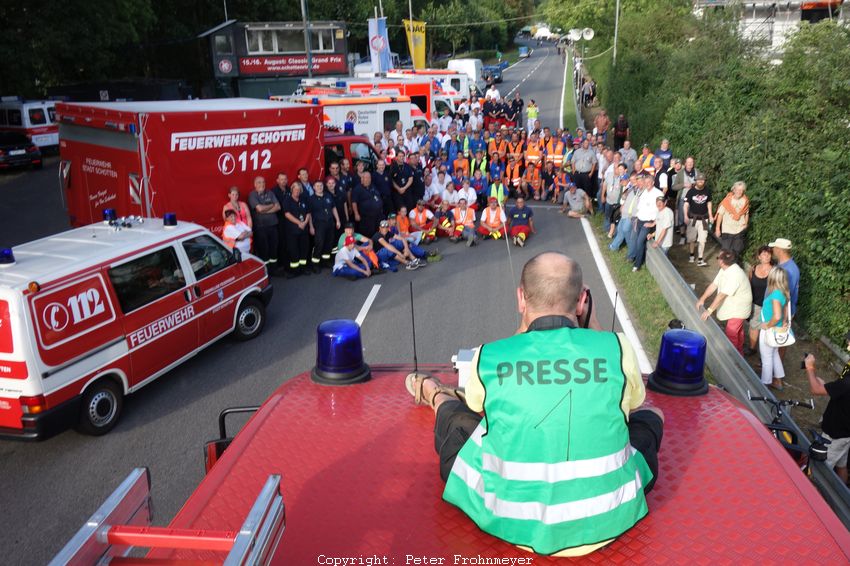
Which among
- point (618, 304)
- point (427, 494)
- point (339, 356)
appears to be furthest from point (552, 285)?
point (618, 304)

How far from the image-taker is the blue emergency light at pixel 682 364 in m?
3.75

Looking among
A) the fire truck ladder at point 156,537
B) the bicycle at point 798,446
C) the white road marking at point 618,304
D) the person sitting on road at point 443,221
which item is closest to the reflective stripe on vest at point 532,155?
the white road marking at point 618,304

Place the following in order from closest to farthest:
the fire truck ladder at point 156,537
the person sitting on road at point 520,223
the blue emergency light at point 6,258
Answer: the fire truck ladder at point 156,537 → the blue emergency light at point 6,258 → the person sitting on road at point 520,223

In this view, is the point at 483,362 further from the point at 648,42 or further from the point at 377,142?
the point at 648,42

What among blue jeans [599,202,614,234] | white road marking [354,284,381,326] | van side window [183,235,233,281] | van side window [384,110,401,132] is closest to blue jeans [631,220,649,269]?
blue jeans [599,202,614,234]

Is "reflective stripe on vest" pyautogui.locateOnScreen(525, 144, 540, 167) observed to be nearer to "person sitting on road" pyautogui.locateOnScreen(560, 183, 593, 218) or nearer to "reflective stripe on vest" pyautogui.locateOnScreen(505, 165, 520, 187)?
"reflective stripe on vest" pyautogui.locateOnScreen(505, 165, 520, 187)

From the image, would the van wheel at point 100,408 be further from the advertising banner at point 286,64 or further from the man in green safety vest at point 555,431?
the advertising banner at point 286,64

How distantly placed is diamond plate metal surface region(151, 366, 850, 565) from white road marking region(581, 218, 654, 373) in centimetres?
356

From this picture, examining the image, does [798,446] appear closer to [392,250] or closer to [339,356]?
[339,356]

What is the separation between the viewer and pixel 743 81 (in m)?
15.7

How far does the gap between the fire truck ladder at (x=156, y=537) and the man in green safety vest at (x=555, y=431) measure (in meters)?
0.86

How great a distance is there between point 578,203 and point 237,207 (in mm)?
8732

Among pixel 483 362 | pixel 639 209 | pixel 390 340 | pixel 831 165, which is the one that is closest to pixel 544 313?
pixel 483 362

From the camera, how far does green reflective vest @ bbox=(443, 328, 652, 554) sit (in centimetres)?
241
